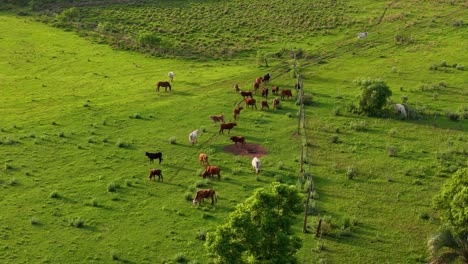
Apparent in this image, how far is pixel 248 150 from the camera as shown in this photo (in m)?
41.3

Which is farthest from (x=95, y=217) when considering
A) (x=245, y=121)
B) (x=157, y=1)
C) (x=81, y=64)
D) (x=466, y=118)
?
(x=157, y=1)

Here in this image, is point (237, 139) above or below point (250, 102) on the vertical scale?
below

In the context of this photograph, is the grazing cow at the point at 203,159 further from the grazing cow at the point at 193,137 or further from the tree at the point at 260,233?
the tree at the point at 260,233

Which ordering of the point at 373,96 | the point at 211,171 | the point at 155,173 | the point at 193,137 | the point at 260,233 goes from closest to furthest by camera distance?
the point at 260,233 < the point at 155,173 < the point at 211,171 < the point at 193,137 < the point at 373,96

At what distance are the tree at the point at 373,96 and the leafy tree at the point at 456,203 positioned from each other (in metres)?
17.9

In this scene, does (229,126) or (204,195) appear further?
(229,126)

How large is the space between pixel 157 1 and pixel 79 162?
53.9 meters

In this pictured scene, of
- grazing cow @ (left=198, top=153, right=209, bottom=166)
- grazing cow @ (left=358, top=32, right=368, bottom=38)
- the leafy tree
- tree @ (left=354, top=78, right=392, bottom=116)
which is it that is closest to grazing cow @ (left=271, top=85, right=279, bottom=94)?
tree @ (left=354, top=78, right=392, bottom=116)

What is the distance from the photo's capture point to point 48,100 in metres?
52.5

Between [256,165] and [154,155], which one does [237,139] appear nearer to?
[256,165]

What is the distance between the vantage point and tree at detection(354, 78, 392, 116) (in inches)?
1836

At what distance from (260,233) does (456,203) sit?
1016cm

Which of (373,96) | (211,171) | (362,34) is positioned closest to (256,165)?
(211,171)

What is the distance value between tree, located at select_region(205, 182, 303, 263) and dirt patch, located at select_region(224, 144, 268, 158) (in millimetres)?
16383
